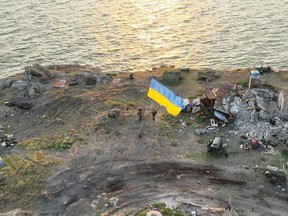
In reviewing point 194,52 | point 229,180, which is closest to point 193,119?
point 229,180

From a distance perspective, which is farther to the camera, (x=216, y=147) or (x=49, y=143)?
(x=49, y=143)

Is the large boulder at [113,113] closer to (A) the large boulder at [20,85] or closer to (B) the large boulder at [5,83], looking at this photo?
(A) the large boulder at [20,85]

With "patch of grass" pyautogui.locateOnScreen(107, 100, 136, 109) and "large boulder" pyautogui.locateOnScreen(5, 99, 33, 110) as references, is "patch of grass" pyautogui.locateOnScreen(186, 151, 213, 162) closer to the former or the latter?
"patch of grass" pyautogui.locateOnScreen(107, 100, 136, 109)

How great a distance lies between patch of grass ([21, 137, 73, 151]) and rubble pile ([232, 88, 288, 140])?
33.1 ft

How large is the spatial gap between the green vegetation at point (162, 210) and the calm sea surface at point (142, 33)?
18.3 m

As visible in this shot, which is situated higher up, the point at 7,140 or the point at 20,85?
the point at 20,85

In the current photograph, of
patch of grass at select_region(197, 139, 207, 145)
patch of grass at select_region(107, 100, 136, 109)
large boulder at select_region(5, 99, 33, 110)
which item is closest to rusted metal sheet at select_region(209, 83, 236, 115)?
patch of grass at select_region(197, 139, 207, 145)

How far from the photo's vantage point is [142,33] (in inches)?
1602

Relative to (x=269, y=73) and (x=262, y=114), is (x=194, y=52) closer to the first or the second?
(x=269, y=73)

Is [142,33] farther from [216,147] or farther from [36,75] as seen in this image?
[216,147]

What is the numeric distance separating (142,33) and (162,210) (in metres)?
24.9

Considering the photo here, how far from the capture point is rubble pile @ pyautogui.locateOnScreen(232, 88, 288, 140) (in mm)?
23906

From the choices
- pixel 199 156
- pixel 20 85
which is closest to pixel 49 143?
pixel 20 85

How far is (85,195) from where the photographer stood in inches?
802
